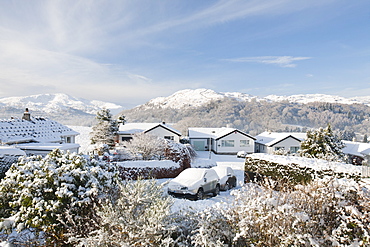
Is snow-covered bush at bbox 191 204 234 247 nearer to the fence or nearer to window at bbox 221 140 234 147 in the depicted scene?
the fence

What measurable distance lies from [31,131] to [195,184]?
1409 centimetres

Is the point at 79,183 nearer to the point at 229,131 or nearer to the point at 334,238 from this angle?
the point at 334,238

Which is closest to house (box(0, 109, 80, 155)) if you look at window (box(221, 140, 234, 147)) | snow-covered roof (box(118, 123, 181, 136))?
snow-covered roof (box(118, 123, 181, 136))

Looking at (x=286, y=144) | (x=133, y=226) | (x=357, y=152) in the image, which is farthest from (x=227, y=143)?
(x=133, y=226)

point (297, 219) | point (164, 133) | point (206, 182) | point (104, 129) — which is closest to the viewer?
point (297, 219)

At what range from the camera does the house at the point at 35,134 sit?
14.6 meters

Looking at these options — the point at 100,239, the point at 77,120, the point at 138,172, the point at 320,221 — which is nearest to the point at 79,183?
the point at 100,239

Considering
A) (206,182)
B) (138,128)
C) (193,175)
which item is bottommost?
(206,182)

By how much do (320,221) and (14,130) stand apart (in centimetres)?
1903

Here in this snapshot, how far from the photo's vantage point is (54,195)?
536 cm

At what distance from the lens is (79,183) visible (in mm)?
5633

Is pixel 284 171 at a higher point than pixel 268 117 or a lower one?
lower

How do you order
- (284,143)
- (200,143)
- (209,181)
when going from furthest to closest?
(200,143), (284,143), (209,181)

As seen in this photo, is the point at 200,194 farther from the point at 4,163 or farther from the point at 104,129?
the point at 104,129
